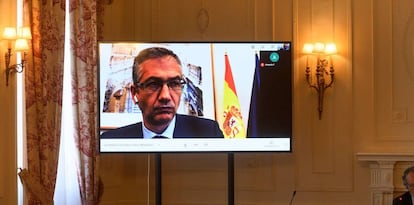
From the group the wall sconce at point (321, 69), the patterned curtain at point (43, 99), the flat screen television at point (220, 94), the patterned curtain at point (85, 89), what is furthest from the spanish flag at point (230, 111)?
the patterned curtain at point (43, 99)

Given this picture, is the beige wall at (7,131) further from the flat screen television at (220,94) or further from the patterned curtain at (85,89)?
the flat screen television at (220,94)

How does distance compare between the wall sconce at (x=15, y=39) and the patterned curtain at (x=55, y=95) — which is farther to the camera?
the patterned curtain at (x=55, y=95)

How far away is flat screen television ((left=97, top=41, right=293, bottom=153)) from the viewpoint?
5113mm

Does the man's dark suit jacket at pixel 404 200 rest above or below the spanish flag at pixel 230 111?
below

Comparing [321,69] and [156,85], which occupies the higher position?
[321,69]

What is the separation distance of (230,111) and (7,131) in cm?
184

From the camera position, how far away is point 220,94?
5.14 metres

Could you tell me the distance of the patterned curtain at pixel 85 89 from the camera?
525 centimetres

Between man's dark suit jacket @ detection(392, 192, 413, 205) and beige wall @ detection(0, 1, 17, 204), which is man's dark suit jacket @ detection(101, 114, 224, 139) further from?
man's dark suit jacket @ detection(392, 192, 413, 205)

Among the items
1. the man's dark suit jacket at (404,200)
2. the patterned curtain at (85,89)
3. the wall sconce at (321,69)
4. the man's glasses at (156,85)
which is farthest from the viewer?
the wall sconce at (321,69)

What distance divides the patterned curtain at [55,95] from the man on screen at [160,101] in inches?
14.3

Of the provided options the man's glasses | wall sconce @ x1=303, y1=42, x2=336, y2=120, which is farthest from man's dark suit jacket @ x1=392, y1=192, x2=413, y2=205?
the man's glasses

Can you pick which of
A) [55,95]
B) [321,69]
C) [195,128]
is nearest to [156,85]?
[195,128]

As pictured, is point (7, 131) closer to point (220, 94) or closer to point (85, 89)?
point (85, 89)
